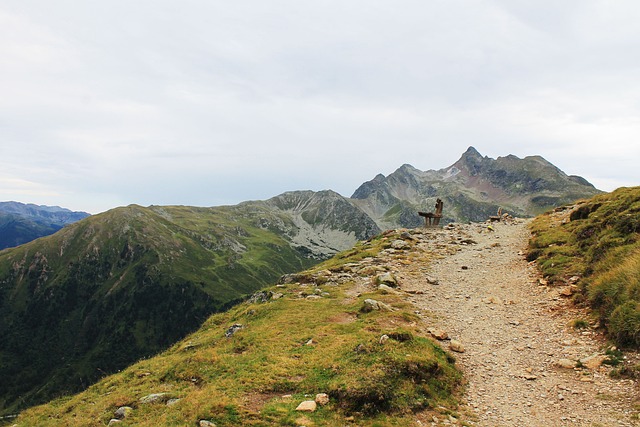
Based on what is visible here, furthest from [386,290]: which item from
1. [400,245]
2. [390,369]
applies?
[400,245]

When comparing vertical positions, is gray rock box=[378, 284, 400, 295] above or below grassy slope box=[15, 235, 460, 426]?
above

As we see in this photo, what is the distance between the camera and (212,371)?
15.8m

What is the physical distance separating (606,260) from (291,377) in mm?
18903

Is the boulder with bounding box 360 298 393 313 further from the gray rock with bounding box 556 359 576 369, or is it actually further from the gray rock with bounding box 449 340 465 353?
the gray rock with bounding box 556 359 576 369

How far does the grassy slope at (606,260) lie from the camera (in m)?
13.8

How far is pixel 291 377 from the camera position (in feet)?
45.3

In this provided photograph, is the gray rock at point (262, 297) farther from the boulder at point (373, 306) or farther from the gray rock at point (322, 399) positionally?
the gray rock at point (322, 399)

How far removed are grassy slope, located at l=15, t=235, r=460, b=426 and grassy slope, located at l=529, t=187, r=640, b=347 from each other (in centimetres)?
718

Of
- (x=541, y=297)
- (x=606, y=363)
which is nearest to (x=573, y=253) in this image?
(x=541, y=297)

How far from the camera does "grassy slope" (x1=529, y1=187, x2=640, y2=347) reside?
13.8 m

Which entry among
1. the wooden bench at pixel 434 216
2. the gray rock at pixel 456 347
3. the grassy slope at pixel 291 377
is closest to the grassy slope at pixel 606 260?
the gray rock at pixel 456 347

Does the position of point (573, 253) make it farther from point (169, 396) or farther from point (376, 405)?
point (169, 396)

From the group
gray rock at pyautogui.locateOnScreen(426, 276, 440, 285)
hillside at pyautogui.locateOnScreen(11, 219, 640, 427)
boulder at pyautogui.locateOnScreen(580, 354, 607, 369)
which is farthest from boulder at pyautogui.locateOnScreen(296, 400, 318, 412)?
gray rock at pyautogui.locateOnScreen(426, 276, 440, 285)

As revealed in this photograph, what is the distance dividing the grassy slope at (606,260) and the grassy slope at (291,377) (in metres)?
7.18
